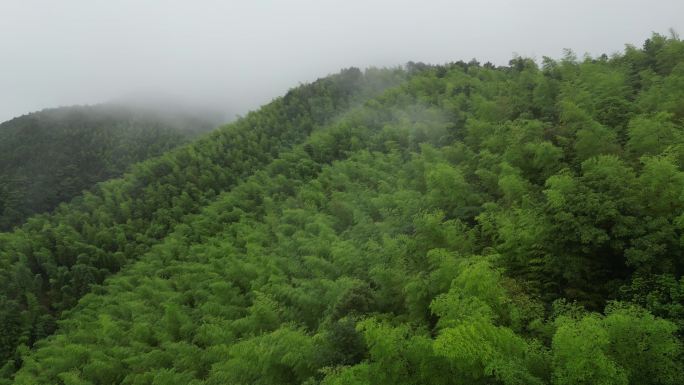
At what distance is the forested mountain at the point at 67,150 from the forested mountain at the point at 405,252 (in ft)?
60.9

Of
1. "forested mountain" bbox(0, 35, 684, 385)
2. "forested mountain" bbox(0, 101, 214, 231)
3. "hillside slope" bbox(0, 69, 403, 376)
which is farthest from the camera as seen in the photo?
"forested mountain" bbox(0, 101, 214, 231)

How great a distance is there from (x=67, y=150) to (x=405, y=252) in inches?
2499

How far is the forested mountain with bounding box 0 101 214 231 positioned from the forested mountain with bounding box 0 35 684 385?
18553mm

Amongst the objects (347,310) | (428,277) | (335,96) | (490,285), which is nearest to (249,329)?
(347,310)

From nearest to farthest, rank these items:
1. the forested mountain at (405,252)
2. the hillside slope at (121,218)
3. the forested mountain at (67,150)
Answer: the forested mountain at (405,252)
the hillside slope at (121,218)
the forested mountain at (67,150)

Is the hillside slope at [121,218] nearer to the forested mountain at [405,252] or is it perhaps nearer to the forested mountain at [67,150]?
the forested mountain at [405,252]

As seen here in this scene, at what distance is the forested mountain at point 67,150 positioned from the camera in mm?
50656

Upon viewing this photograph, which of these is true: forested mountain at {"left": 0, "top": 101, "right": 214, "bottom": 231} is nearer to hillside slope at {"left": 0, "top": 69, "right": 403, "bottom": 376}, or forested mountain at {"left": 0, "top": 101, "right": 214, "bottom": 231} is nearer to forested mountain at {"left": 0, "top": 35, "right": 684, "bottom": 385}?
hillside slope at {"left": 0, "top": 69, "right": 403, "bottom": 376}

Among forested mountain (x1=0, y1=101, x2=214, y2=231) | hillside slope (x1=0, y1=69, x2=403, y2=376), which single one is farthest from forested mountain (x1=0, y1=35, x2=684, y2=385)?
forested mountain (x1=0, y1=101, x2=214, y2=231)

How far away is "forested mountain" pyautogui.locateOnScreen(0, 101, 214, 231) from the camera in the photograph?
5066cm

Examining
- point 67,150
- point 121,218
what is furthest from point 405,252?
point 67,150

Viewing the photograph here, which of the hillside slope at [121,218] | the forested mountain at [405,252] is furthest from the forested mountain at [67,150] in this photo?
the forested mountain at [405,252]

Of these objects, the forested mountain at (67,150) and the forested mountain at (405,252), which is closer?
the forested mountain at (405,252)

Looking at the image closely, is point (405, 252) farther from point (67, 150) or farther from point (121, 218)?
point (67, 150)
